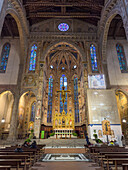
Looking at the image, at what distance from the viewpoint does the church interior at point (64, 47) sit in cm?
1584

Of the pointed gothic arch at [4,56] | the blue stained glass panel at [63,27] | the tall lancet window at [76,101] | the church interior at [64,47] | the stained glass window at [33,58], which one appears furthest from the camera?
the tall lancet window at [76,101]

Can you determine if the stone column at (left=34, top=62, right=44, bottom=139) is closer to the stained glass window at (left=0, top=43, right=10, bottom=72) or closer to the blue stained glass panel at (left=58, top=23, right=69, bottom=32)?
the stained glass window at (left=0, top=43, right=10, bottom=72)

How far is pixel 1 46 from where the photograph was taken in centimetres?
1997

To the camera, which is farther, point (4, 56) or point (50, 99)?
point (50, 99)

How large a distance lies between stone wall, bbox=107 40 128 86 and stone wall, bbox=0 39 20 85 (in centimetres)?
1408

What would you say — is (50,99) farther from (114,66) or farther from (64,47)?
(114,66)

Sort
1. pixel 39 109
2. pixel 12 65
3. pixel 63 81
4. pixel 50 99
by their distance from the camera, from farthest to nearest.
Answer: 1. pixel 63 81
2. pixel 50 99
3. pixel 12 65
4. pixel 39 109

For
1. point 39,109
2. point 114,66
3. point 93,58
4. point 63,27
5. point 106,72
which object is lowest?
point 39,109

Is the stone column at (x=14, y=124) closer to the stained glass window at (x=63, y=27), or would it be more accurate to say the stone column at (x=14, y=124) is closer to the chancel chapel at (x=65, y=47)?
the chancel chapel at (x=65, y=47)

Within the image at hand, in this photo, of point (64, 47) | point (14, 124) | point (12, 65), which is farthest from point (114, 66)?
point (14, 124)

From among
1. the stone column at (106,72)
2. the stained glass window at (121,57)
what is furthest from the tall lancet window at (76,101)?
the stained glass window at (121,57)

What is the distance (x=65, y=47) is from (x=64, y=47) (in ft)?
0.67

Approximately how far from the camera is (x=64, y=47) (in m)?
22.7

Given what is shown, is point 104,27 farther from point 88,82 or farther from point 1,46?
point 1,46
